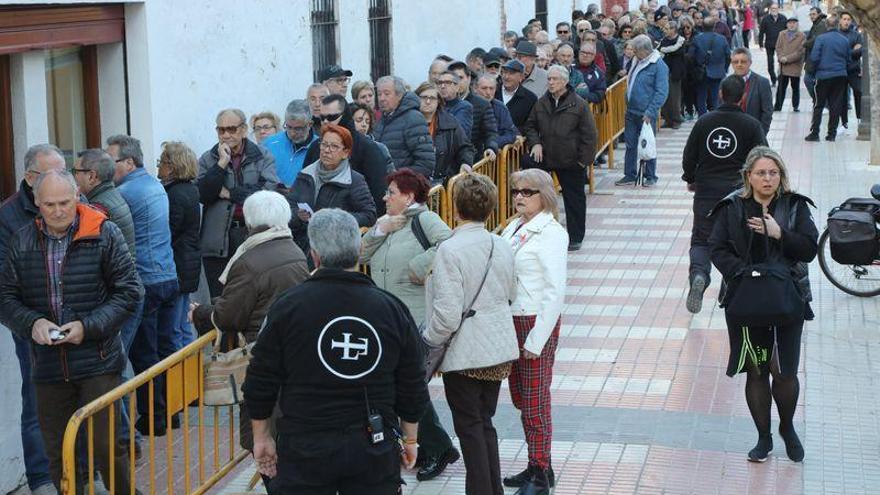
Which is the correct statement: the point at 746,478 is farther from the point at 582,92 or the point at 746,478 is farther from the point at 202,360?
the point at 582,92

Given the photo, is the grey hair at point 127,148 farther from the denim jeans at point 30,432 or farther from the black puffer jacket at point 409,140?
the black puffer jacket at point 409,140

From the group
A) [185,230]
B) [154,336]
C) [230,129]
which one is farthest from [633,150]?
[154,336]

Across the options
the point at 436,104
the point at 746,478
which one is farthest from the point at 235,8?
the point at 746,478

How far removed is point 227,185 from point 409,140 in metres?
2.04

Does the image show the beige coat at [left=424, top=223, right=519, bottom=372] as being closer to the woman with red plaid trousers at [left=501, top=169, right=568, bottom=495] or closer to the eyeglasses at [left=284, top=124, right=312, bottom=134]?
the woman with red plaid trousers at [left=501, top=169, right=568, bottom=495]

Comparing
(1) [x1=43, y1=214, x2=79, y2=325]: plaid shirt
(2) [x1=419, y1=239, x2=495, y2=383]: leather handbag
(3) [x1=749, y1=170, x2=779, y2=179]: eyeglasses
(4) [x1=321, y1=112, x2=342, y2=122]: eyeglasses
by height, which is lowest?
(2) [x1=419, y1=239, x2=495, y2=383]: leather handbag

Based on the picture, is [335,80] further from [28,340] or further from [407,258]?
[28,340]

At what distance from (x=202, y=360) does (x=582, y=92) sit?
1093cm

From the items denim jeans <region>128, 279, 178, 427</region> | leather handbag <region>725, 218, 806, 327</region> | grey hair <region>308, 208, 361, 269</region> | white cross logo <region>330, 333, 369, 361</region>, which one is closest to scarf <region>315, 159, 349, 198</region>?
denim jeans <region>128, 279, 178, 427</region>

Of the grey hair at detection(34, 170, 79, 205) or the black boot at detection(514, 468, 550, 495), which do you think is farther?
the black boot at detection(514, 468, 550, 495)

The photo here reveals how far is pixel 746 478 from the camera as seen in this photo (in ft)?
Answer: 25.8

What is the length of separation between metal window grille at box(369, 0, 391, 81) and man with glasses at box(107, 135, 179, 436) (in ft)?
24.0

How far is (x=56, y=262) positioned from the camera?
712cm

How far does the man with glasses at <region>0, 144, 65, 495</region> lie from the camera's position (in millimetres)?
7590
